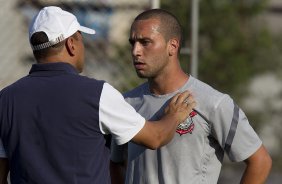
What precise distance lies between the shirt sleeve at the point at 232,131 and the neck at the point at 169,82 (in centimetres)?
27

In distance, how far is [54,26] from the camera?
3941 millimetres

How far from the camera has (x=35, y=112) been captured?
3.82 m

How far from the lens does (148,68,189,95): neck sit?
4.43 m

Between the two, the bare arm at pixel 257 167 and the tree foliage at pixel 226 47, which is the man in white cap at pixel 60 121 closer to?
the bare arm at pixel 257 167

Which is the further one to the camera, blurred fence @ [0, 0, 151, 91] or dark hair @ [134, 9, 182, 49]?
blurred fence @ [0, 0, 151, 91]

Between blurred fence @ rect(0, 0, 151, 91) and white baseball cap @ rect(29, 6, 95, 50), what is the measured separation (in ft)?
6.84

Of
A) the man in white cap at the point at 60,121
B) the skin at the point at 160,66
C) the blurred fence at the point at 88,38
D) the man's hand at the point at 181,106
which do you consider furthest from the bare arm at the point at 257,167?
the blurred fence at the point at 88,38

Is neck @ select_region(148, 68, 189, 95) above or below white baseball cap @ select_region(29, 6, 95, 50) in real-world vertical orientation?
below

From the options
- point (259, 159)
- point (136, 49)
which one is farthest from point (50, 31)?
point (259, 159)

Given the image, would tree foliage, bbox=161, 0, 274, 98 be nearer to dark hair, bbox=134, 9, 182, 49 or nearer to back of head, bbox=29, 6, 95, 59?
dark hair, bbox=134, 9, 182, 49

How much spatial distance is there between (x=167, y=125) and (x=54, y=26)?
669 mm

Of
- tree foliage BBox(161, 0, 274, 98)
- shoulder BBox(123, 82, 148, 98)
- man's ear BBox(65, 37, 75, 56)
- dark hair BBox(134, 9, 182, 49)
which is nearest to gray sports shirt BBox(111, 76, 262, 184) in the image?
shoulder BBox(123, 82, 148, 98)

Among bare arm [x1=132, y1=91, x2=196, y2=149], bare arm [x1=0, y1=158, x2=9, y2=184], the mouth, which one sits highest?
the mouth

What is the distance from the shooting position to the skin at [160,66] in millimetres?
4383
